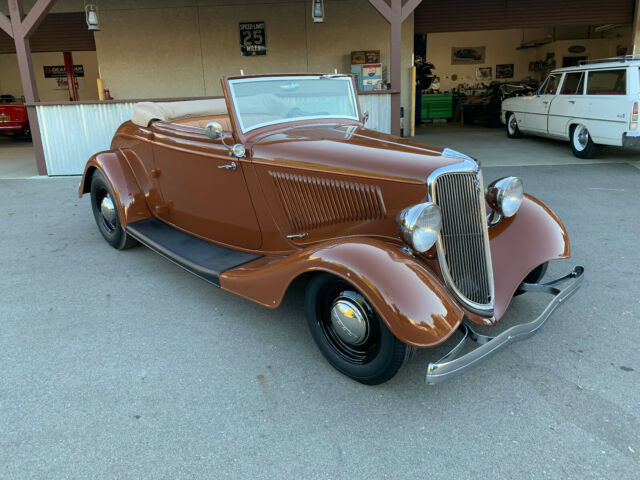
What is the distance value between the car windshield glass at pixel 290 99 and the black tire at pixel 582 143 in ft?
22.7

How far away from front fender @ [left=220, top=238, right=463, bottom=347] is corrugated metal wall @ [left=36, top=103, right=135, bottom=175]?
7.35 meters

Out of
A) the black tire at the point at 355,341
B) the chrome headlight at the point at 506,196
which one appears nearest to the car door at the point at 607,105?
the chrome headlight at the point at 506,196

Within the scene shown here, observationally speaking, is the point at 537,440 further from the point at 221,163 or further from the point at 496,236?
the point at 221,163

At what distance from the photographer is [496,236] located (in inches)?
128

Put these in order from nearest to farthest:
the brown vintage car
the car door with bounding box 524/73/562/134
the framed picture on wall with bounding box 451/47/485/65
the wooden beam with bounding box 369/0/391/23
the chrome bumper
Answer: the chrome bumper
the brown vintage car
the wooden beam with bounding box 369/0/391/23
the car door with bounding box 524/73/562/134
the framed picture on wall with bounding box 451/47/485/65

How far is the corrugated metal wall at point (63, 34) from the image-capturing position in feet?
45.5

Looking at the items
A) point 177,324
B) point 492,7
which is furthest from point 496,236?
point 492,7

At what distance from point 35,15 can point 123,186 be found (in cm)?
578

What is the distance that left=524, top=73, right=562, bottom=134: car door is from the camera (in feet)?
33.8

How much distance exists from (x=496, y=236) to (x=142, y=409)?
242 cm

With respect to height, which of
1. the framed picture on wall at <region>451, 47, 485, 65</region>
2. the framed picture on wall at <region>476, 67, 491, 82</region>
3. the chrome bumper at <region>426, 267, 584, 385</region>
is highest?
the framed picture on wall at <region>451, 47, 485, 65</region>

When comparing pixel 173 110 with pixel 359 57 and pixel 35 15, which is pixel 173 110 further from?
pixel 359 57

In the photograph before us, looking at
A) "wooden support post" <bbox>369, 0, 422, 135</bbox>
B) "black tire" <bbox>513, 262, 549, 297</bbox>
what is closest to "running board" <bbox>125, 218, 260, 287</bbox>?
"black tire" <bbox>513, 262, 549, 297</bbox>

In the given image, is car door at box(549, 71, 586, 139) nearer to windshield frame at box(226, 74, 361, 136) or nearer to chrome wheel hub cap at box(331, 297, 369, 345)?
windshield frame at box(226, 74, 361, 136)
